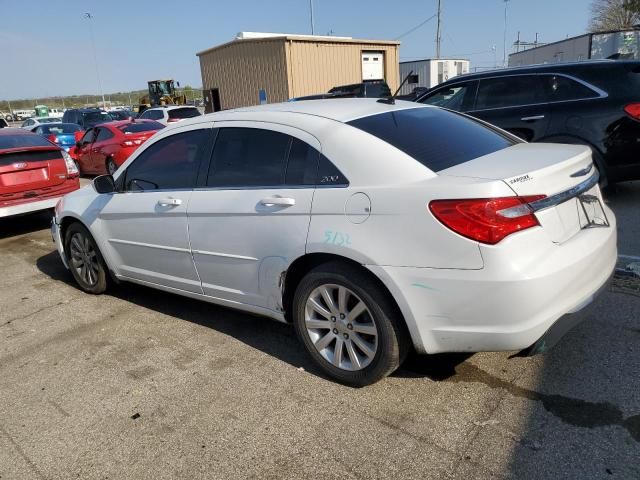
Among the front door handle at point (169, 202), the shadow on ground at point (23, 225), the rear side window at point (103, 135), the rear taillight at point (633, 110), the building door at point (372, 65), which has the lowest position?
the shadow on ground at point (23, 225)

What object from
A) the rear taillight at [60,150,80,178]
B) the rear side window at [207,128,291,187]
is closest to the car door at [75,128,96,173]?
A: the rear taillight at [60,150,80,178]

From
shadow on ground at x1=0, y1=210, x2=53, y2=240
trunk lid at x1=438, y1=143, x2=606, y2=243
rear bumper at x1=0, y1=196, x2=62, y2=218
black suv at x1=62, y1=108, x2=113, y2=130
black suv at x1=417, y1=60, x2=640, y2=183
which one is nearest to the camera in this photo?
trunk lid at x1=438, y1=143, x2=606, y2=243

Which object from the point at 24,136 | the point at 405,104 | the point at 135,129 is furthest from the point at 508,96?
the point at 135,129

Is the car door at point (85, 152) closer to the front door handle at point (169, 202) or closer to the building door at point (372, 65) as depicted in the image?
the front door handle at point (169, 202)

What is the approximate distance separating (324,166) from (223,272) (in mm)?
1090

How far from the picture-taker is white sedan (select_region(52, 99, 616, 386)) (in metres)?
2.45

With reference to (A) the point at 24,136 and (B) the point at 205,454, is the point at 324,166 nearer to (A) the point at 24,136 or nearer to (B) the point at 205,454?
(B) the point at 205,454

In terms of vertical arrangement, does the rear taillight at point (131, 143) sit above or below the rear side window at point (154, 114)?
below

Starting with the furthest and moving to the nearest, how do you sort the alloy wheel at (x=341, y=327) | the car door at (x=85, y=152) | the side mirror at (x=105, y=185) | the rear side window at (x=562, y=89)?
the car door at (x=85, y=152), the rear side window at (x=562, y=89), the side mirror at (x=105, y=185), the alloy wheel at (x=341, y=327)

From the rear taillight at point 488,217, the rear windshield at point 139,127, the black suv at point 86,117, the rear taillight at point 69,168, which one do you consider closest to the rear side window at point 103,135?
the rear windshield at point 139,127

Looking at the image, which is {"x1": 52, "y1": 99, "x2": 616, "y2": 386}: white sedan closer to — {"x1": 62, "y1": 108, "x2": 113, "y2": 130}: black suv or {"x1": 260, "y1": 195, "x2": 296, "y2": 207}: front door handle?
{"x1": 260, "y1": 195, "x2": 296, "y2": 207}: front door handle

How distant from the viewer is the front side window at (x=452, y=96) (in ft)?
23.4

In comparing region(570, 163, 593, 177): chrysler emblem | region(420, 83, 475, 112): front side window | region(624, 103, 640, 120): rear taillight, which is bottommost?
region(570, 163, 593, 177): chrysler emblem

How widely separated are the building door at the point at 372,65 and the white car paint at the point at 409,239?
91.3 feet
